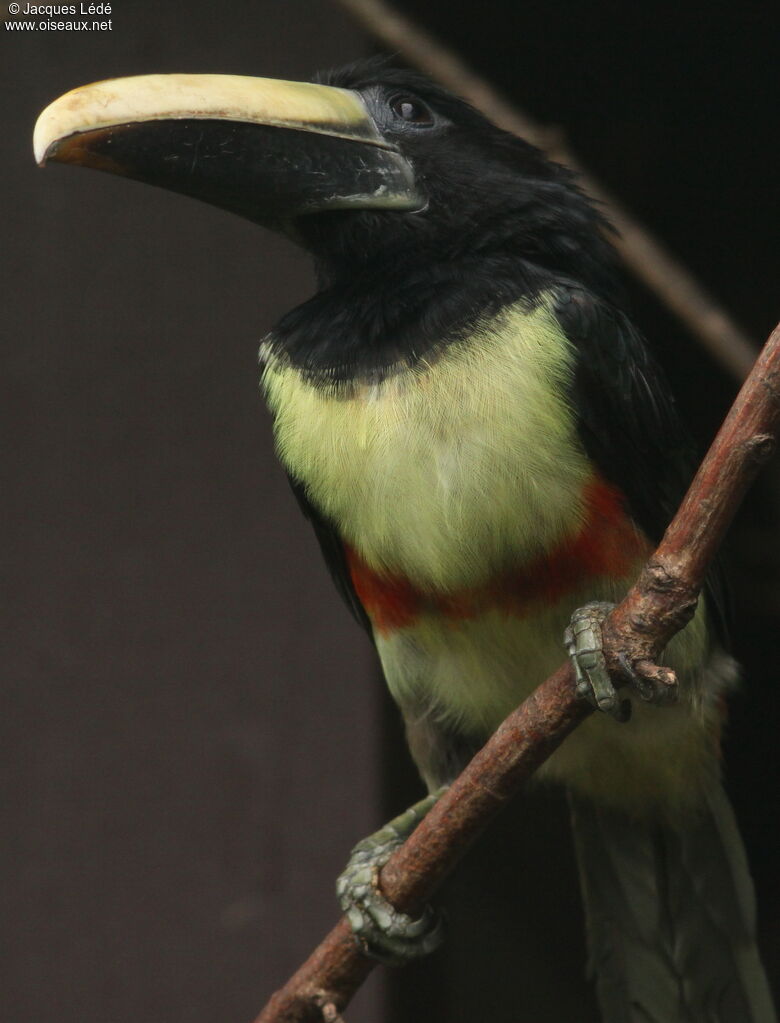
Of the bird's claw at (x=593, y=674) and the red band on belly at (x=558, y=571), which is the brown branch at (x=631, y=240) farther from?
the bird's claw at (x=593, y=674)

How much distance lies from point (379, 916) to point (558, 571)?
0.75 m

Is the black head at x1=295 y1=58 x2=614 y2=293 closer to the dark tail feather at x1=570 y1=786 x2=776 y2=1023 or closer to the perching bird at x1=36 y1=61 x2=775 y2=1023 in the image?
the perching bird at x1=36 y1=61 x2=775 y2=1023

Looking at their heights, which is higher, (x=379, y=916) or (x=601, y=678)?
(x=601, y=678)

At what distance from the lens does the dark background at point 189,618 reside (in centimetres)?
352

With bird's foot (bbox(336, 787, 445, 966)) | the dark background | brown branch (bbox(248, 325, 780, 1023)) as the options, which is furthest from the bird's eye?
bird's foot (bbox(336, 787, 445, 966))

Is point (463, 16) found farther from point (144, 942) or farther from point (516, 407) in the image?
point (144, 942)

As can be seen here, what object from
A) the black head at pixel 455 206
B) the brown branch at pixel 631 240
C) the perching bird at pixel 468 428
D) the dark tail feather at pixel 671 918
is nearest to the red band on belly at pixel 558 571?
the perching bird at pixel 468 428

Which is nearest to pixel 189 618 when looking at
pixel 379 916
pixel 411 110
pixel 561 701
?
pixel 379 916

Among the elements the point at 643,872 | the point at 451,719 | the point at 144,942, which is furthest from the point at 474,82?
the point at 144,942

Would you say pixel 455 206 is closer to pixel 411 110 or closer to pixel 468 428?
pixel 411 110

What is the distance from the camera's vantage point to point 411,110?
2855mm

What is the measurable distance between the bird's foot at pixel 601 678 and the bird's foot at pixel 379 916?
26.2 inches

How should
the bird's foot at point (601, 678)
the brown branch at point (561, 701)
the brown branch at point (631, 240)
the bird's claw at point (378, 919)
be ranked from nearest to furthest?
the brown branch at point (561, 701) → the bird's foot at point (601, 678) → the bird's claw at point (378, 919) → the brown branch at point (631, 240)

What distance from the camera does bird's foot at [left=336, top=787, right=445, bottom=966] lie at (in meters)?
2.64
